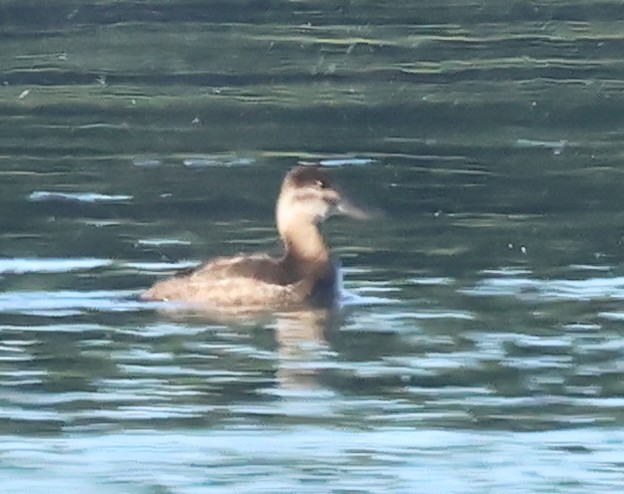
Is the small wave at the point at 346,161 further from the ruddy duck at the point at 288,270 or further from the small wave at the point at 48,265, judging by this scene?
the small wave at the point at 48,265

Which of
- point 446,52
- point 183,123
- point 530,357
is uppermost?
point 446,52

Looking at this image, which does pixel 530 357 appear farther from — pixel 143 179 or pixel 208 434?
pixel 143 179

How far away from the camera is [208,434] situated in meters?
13.8

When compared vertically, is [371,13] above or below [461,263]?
above

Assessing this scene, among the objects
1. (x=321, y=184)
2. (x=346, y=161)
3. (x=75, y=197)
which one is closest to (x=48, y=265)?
(x=321, y=184)

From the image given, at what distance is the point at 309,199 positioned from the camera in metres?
18.9

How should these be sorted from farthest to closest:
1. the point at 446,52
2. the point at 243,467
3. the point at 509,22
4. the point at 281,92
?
the point at 509,22 → the point at 446,52 → the point at 281,92 → the point at 243,467

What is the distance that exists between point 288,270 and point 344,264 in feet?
3.79

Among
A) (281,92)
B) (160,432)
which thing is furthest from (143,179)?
(160,432)

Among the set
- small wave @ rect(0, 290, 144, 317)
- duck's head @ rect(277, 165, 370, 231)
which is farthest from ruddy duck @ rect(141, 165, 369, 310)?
small wave @ rect(0, 290, 144, 317)

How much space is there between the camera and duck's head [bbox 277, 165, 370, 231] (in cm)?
1883

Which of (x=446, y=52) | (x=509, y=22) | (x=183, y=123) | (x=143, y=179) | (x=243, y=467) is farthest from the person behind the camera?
(x=509, y=22)

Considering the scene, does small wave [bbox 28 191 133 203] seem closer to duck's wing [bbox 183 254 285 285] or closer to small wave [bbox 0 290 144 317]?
duck's wing [bbox 183 254 285 285]

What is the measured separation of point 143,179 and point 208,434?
32.6ft
